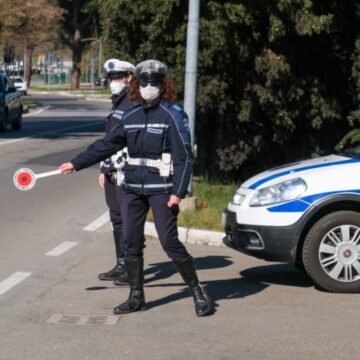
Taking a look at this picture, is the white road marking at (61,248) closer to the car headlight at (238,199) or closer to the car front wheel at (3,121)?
the car headlight at (238,199)

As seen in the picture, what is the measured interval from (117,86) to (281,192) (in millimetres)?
1588

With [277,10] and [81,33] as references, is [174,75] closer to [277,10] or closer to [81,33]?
[277,10]

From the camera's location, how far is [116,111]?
307 inches

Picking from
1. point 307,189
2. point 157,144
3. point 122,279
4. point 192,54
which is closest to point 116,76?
point 157,144

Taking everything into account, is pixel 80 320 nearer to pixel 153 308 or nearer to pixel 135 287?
pixel 135 287

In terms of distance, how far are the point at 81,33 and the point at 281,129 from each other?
72471 mm

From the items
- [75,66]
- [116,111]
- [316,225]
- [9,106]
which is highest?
[116,111]

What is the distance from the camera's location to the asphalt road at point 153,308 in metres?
6.13

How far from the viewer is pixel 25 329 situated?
6566 millimetres

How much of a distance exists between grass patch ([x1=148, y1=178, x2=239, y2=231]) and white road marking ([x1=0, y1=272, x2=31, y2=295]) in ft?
8.96

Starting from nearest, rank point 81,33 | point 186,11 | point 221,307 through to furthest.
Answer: point 221,307, point 186,11, point 81,33

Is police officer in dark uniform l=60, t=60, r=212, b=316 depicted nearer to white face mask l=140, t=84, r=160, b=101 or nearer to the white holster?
white face mask l=140, t=84, r=160, b=101

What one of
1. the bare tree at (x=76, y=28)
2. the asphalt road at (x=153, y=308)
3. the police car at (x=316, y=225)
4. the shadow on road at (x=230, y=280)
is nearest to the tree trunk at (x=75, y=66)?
the bare tree at (x=76, y=28)

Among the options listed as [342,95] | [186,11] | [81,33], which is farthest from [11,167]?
[81,33]
